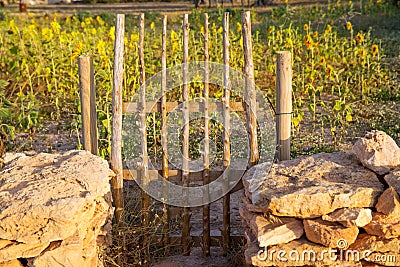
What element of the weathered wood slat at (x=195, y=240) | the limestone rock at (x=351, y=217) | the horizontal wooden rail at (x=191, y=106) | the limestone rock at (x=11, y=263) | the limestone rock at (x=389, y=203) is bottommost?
the weathered wood slat at (x=195, y=240)

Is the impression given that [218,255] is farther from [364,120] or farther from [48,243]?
[364,120]

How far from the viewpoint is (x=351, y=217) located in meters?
3.51

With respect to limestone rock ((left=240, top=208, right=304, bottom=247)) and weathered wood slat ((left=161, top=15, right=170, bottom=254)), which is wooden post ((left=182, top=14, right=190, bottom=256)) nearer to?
weathered wood slat ((left=161, top=15, right=170, bottom=254))

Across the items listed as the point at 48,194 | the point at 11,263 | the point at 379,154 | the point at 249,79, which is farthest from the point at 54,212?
the point at 379,154

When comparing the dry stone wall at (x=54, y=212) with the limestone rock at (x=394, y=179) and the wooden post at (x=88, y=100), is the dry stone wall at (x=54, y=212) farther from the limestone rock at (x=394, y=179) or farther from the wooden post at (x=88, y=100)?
the limestone rock at (x=394, y=179)

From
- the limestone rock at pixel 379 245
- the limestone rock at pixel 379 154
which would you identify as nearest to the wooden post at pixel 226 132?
the limestone rock at pixel 379 154

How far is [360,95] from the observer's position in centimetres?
837

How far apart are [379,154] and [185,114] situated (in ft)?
4.58

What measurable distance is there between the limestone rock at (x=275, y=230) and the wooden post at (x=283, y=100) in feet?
2.66

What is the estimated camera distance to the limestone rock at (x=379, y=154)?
3748 mm

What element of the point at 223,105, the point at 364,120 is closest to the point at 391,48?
the point at 364,120

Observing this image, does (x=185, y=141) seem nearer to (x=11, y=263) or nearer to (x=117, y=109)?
(x=117, y=109)

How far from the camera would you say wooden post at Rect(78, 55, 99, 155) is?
4.39m

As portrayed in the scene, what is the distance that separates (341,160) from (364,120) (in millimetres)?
3698
